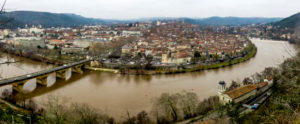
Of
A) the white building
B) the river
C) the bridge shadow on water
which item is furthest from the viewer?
the bridge shadow on water

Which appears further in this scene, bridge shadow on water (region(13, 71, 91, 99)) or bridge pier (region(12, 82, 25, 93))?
bridge pier (region(12, 82, 25, 93))

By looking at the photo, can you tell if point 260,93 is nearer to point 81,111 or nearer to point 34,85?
point 81,111

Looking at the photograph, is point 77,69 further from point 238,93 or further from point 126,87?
point 238,93

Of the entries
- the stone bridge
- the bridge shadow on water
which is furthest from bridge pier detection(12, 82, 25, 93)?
the bridge shadow on water

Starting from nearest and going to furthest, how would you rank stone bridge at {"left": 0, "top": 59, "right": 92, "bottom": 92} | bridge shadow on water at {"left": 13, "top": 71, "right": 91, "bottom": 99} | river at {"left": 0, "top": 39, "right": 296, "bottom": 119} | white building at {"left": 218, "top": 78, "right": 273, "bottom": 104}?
white building at {"left": 218, "top": 78, "right": 273, "bottom": 104} < river at {"left": 0, "top": 39, "right": 296, "bottom": 119} < bridge shadow on water at {"left": 13, "top": 71, "right": 91, "bottom": 99} < stone bridge at {"left": 0, "top": 59, "right": 92, "bottom": 92}

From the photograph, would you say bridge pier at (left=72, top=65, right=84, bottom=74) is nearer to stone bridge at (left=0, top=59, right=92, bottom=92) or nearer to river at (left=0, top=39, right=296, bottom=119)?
stone bridge at (left=0, top=59, right=92, bottom=92)

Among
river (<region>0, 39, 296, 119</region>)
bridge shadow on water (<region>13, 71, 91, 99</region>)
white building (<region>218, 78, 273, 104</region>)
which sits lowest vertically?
bridge shadow on water (<region>13, 71, 91, 99</region>)

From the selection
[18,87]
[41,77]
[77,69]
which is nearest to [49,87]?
[41,77]

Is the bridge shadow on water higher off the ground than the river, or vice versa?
the river
